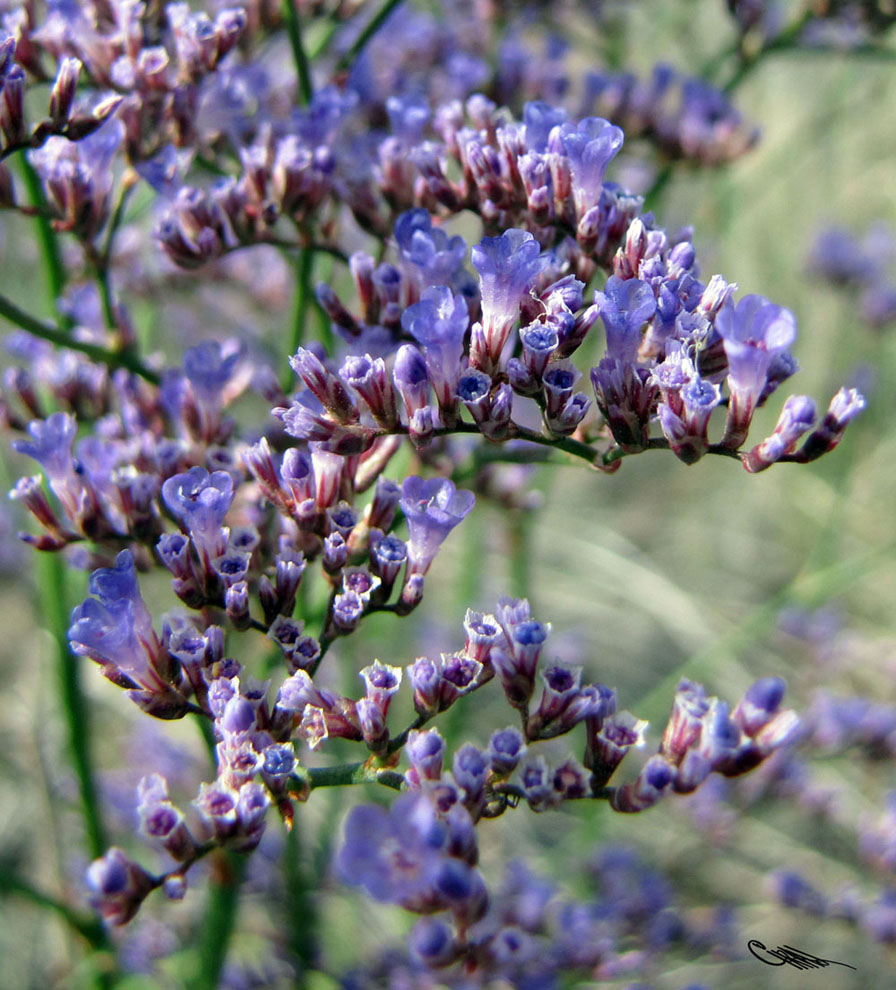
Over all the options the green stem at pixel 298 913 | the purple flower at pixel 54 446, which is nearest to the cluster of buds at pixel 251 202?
the purple flower at pixel 54 446

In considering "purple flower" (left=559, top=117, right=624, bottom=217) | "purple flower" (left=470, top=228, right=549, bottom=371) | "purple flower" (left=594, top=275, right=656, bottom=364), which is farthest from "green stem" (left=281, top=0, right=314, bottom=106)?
"purple flower" (left=594, top=275, right=656, bottom=364)

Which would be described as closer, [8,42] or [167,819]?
[167,819]

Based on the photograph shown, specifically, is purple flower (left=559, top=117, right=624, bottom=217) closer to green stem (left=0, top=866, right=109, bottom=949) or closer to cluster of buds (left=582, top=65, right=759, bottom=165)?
cluster of buds (left=582, top=65, right=759, bottom=165)

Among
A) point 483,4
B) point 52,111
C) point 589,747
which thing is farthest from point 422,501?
point 483,4

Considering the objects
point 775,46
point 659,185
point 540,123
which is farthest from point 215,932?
point 775,46

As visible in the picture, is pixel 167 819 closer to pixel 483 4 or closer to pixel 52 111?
pixel 52 111

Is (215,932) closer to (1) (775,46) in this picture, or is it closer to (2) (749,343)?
(2) (749,343)

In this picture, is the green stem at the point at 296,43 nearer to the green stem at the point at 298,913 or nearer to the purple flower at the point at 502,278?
the purple flower at the point at 502,278
